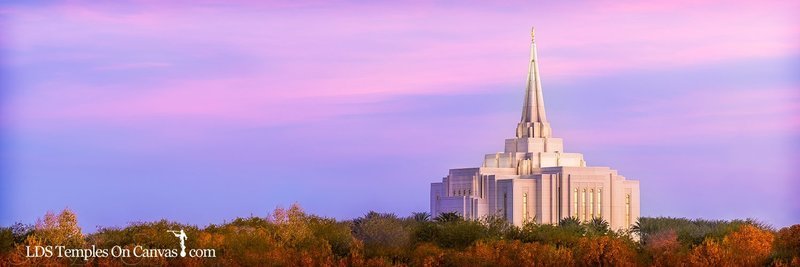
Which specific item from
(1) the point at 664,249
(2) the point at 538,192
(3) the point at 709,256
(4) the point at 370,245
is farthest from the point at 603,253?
(2) the point at 538,192

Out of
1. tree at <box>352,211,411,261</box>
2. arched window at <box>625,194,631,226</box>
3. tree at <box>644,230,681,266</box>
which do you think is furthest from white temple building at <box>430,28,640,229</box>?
tree at <box>352,211,411,261</box>

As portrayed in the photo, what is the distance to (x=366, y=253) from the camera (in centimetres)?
6869

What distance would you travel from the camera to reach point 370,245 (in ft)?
241

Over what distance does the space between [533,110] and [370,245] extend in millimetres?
78529

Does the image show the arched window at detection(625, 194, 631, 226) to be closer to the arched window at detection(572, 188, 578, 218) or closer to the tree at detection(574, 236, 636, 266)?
the arched window at detection(572, 188, 578, 218)

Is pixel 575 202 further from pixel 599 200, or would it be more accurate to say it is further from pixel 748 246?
pixel 748 246

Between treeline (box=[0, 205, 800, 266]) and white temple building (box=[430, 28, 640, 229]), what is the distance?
57.2 meters

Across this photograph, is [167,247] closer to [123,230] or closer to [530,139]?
[123,230]

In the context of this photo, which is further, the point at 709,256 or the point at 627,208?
the point at 627,208

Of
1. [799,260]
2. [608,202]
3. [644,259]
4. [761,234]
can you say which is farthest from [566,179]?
[799,260]

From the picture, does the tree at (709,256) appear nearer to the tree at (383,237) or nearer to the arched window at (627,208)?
the tree at (383,237)

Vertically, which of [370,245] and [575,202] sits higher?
[575,202]

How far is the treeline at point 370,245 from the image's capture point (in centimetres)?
5916

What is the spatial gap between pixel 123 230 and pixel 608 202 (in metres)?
76.6
